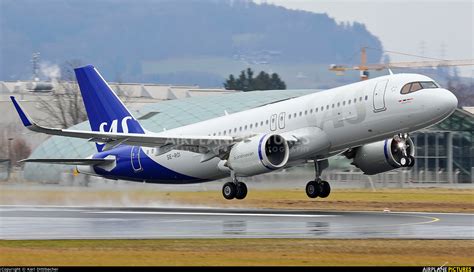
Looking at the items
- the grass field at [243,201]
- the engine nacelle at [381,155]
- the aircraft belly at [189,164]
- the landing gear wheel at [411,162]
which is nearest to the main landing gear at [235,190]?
the aircraft belly at [189,164]

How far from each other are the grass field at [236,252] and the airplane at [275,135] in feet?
41.3

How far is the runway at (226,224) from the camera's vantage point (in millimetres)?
28594

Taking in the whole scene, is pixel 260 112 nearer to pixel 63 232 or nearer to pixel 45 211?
pixel 45 211

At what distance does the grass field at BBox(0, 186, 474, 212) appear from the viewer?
4538 centimetres

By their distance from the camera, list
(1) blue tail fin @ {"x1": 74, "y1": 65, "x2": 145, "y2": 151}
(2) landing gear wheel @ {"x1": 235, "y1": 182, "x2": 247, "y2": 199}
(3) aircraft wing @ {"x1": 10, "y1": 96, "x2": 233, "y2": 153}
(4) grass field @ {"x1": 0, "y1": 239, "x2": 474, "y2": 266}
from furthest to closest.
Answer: (1) blue tail fin @ {"x1": 74, "y1": 65, "x2": 145, "y2": 151}, (2) landing gear wheel @ {"x1": 235, "y1": 182, "x2": 247, "y2": 199}, (3) aircraft wing @ {"x1": 10, "y1": 96, "x2": 233, "y2": 153}, (4) grass field @ {"x1": 0, "y1": 239, "x2": 474, "y2": 266}

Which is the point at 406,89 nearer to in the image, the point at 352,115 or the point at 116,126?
the point at 352,115

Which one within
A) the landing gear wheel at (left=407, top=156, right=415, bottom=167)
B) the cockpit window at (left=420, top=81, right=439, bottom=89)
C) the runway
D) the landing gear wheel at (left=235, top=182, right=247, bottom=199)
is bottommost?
the runway

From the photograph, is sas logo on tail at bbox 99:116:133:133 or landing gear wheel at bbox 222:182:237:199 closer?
landing gear wheel at bbox 222:182:237:199

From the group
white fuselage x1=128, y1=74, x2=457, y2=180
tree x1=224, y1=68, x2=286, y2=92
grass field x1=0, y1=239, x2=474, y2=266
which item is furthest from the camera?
tree x1=224, y1=68, x2=286, y2=92

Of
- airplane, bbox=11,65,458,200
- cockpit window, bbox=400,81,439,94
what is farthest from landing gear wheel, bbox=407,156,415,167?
cockpit window, bbox=400,81,439,94

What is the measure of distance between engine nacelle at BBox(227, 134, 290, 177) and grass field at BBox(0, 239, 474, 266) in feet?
46.8

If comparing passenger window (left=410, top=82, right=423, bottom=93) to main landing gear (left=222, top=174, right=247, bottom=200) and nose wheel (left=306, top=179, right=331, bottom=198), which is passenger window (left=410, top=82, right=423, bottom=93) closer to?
nose wheel (left=306, top=179, right=331, bottom=198)

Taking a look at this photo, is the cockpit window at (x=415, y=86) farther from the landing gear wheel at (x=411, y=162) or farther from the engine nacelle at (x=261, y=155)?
the engine nacelle at (x=261, y=155)

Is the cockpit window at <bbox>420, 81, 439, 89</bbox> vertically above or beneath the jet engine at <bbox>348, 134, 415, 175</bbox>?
above
